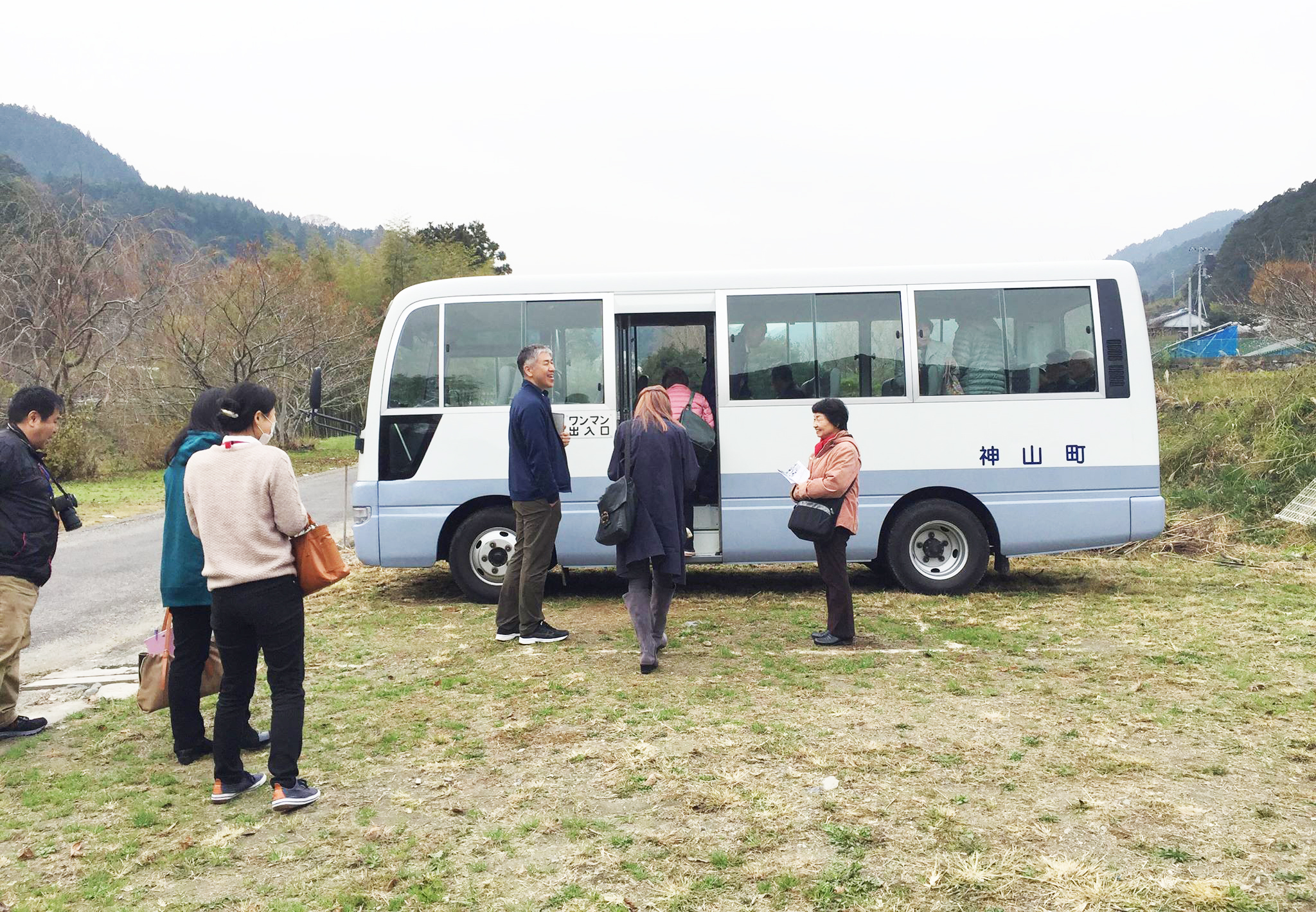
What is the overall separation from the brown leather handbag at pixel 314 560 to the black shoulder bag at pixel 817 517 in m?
3.20

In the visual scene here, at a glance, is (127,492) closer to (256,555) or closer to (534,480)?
(534,480)

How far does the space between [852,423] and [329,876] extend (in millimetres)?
6137

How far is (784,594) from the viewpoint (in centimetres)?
949

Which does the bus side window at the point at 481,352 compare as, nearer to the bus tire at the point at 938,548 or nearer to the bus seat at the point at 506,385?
the bus seat at the point at 506,385

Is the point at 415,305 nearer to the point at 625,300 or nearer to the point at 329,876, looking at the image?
the point at 625,300

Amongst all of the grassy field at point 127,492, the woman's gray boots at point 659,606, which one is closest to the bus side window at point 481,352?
the woman's gray boots at point 659,606

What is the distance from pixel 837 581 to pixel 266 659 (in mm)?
3824

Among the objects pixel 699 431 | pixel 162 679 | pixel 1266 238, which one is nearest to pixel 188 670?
pixel 162 679

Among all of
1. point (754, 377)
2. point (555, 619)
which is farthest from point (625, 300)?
point (555, 619)

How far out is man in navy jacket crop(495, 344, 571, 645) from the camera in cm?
703

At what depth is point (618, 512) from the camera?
6508 mm

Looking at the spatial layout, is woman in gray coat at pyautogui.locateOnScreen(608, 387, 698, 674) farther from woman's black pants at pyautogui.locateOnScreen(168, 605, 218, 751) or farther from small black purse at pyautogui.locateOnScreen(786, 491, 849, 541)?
woman's black pants at pyautogui.locateOnScreen(168, 605, 218, 751)

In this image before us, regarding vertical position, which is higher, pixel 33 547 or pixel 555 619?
pixel 33 547

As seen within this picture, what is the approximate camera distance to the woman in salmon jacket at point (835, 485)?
679 centimetres
